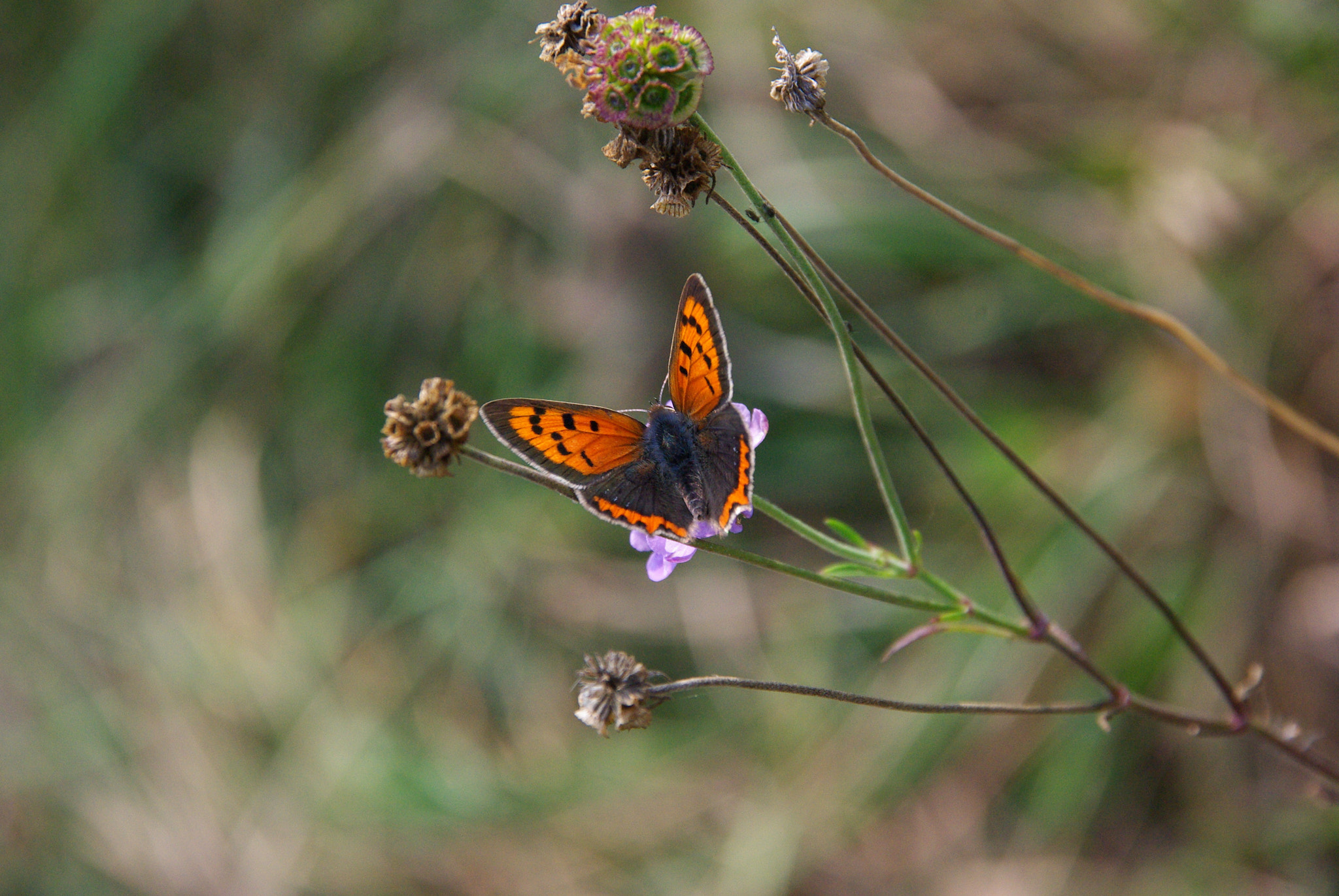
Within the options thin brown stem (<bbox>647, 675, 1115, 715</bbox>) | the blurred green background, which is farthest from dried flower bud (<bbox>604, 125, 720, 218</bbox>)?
the blurred green background

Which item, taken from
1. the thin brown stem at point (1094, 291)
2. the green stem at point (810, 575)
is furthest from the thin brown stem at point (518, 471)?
the thin brown stem at point (1094, 291)

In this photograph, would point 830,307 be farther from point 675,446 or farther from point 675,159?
point 675,446

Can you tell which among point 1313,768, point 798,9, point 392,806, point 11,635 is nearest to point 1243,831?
point 1313,768

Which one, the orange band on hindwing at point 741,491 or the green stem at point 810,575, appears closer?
the green stem at point 810,575

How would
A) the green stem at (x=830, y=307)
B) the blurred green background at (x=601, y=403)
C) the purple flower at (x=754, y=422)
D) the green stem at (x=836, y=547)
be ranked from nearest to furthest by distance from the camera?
1. the green stem at (x=830, y=307)
2. the green stem at (x=836, y=547)
3. the purple flower at (x=754, y=422)
4. the blurred green background at (x=601, y=403)

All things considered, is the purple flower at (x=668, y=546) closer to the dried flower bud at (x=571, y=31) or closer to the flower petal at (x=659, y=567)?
the flower petal at (x=659, y=567)

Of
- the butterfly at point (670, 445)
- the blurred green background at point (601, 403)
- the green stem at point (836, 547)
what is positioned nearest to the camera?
the green stem at point (836, 547)

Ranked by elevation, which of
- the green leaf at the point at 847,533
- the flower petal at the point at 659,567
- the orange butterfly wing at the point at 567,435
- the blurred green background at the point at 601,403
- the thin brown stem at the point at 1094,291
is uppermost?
the blurred green background at the point at 601,403

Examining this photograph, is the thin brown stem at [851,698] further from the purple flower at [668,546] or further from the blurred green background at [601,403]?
the blurred green background at [601,403]

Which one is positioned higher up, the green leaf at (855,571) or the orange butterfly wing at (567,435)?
the orange butterfly wing at (567,435)
